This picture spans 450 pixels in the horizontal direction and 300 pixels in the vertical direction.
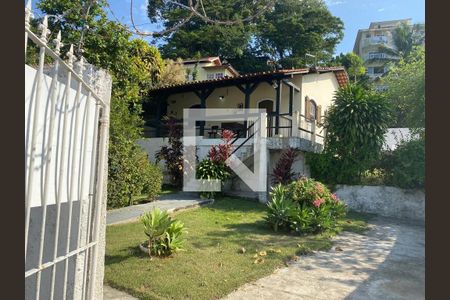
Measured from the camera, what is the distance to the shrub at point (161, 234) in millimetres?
5875

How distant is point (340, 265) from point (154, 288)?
3306mm

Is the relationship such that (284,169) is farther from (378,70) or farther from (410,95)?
(378,70)

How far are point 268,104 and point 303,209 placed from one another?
1192 centimetres

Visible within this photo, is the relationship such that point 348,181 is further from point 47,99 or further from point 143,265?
point 47,99

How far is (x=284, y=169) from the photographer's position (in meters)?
12.7

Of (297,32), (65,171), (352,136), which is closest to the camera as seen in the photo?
(65,171)

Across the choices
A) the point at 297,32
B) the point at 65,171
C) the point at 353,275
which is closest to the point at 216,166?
the point at 353,275

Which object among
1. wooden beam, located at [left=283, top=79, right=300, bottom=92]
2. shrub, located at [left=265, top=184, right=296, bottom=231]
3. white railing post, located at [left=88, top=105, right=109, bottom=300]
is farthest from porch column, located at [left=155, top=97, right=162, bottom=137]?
white railing post, located at [left=88, top=105, right=109, bottom=300]

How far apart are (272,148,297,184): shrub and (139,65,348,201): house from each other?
0.54m

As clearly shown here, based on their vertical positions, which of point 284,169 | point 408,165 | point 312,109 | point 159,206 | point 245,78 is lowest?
point 159,206

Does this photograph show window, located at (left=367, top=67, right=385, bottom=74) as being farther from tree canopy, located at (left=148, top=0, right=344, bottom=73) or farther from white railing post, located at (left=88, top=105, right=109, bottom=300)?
white railing post, located at (left=88, top=105, right=109, bottom=300)

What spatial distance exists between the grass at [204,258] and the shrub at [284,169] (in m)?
3.24

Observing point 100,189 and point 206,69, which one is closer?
point 100,189

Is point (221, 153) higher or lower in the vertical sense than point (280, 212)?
higher
